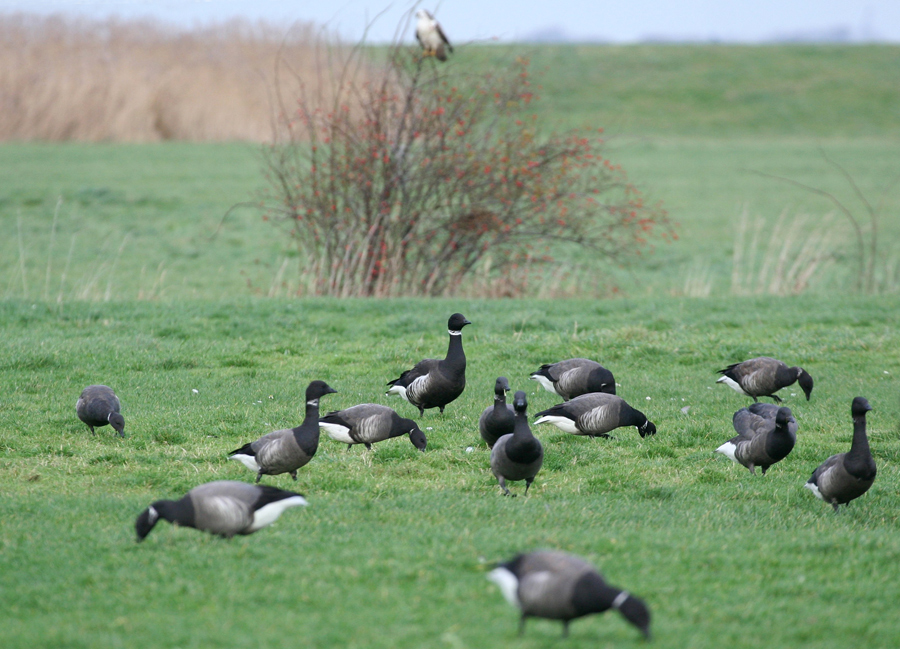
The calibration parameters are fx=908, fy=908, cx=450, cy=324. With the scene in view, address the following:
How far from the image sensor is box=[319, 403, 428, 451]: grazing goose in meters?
8.70

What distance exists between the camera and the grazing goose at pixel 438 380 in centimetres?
991

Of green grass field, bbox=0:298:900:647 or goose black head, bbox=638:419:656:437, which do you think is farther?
goose black head, bbox=638:419:656:437

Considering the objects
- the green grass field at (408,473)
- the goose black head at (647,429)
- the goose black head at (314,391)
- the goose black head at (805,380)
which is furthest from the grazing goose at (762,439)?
the goose black head at (314,391)

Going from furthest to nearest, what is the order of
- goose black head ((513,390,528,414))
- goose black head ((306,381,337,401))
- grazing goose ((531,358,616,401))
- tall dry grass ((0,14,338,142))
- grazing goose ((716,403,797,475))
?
tall dry grass ((0,14,338,142)), grazing goose ((531,358,616,401)), grazing goose ((716,403,797,475)), goose black head ((306,381,337,401)), goose black head ((513,390,528,414))

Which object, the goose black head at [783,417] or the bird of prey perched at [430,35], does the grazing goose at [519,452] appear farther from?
the bird of prey perched at [430,35]

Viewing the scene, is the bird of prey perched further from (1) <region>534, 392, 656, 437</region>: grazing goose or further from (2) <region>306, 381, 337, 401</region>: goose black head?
(2) <region>306, 381, 337, 401</region>: goose black head

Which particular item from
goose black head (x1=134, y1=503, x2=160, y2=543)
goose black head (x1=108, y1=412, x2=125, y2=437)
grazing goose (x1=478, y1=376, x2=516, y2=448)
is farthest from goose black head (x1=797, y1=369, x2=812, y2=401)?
goose black head (x1=134, y1=503, x2=160, y2=543)

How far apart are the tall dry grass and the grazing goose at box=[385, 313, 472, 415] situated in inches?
1203

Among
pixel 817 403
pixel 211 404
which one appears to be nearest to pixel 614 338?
pixel 817 403

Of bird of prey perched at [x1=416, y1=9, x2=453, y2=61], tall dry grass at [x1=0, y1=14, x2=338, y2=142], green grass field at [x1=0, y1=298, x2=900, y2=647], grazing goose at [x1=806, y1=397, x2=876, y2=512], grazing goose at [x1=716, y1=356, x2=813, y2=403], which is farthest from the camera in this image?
tall dry grass at [x1=0, y1=14, x2=338, y2=142]

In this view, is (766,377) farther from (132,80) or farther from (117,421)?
(132,80)

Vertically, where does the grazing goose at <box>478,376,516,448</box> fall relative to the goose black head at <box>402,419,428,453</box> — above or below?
above

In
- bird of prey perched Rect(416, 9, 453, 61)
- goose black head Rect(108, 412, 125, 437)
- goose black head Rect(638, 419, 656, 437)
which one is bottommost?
goose black head Rect(108, 412, 125, 437)

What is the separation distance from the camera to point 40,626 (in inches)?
198
